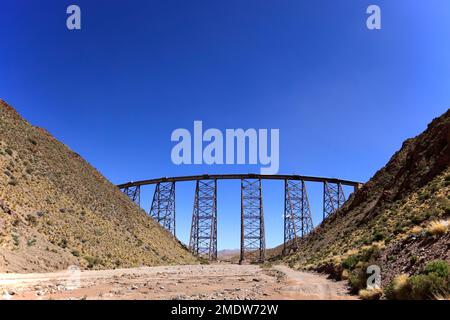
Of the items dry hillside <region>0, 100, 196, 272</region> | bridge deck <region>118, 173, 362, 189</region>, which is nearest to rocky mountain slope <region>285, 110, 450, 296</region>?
bridge deck <region>118, 173, 362, 189</region>

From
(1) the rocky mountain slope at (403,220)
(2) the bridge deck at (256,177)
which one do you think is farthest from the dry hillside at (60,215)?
(1) the rocky mountain slope at (403,220)

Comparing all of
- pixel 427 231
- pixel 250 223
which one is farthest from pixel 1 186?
pixel 250 223

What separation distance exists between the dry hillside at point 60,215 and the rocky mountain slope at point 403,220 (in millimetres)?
14734

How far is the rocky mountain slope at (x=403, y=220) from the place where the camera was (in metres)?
10.8

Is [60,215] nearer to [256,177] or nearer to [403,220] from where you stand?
[403,220]

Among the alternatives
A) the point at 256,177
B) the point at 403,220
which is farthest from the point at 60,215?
the point at 256,177

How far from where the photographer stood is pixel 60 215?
1000 inches

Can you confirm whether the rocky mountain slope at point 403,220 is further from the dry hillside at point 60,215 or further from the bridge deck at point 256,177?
the dry hillside at point 60,215

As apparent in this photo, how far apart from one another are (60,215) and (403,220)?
22094 millimetres

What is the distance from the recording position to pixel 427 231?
37.2 feet

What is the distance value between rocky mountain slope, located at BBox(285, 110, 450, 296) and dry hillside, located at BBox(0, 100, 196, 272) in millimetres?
14734

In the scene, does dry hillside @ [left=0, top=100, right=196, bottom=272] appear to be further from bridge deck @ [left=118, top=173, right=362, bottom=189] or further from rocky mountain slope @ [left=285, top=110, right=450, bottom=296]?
rocky mountain slope @ [left=285, top=110, right=450, bottom=296]

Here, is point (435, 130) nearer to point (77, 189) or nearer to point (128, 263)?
point (128, 263)
